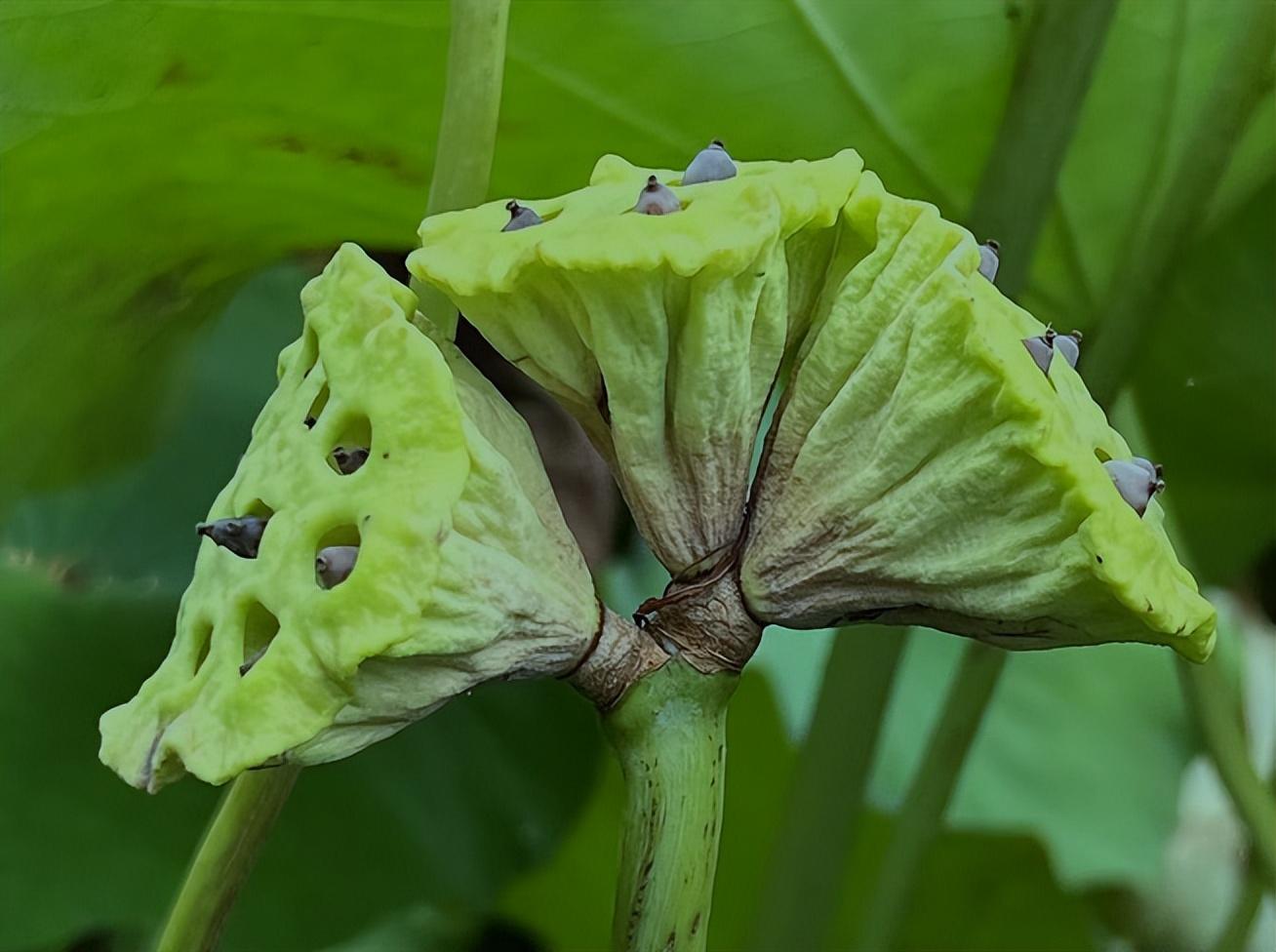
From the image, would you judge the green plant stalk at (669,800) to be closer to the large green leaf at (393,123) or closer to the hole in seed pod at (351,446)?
the hole in seed pod at (351,446)

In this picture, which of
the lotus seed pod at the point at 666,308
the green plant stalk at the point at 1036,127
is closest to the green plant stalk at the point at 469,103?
the lotus seed pod at the point at 666,308

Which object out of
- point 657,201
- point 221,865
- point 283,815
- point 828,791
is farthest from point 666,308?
point 283,815

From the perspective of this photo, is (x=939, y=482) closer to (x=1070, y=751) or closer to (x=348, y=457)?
(x=348, y=457)

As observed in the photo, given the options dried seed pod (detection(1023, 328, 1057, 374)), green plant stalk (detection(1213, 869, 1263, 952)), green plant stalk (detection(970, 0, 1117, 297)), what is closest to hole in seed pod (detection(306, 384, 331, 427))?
dried seed pod (detection(1023, 328, 1057, 374))

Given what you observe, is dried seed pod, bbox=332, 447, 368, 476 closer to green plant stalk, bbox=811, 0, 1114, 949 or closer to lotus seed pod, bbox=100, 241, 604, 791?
lotus seed pod, bbox=100, 241, 604, 791

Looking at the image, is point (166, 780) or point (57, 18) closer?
point (166, 780)

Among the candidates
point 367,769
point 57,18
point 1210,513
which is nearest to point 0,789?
point 367,769

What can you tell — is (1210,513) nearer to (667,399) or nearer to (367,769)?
(367,769)
